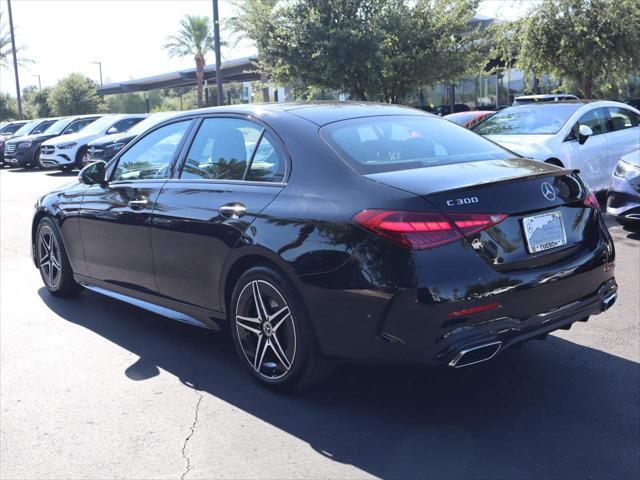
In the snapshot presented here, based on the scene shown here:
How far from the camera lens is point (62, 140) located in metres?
20.8

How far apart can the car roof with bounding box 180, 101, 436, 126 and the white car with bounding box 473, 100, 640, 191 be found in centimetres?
494

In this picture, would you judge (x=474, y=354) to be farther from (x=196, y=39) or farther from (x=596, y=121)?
(x=196, y=39)

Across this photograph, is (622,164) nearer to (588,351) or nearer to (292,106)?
(588,351)

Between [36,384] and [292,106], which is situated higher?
[292,106]

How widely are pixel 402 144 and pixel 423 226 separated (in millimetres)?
977

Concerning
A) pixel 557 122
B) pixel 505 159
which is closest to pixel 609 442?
pixel 505 159

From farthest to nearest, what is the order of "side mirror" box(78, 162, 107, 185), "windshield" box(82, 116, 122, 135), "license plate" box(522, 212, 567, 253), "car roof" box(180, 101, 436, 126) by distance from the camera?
"windshield" box(82, 116, 122, 135) < "side mirror" box(78, 162, 107, 185) < "car roof" box(180, 101, 436, 126) < "license plate" box(522, 212, 567, 253)

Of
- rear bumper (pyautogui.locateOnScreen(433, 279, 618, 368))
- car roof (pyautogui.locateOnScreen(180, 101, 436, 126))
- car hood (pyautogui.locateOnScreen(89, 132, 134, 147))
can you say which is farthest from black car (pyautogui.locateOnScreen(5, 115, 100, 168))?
rear bumper (pyautogui.locateOnScreen(433, 279, 618, 368))

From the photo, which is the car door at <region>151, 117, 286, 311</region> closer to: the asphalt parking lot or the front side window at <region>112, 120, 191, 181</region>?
the front side window at <region>112, 120, 191, 181</region>

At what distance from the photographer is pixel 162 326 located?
18.4 ft

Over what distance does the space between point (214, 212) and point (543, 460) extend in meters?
2.29

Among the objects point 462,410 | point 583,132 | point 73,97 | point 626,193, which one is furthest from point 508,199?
point 73,97

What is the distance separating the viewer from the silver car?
7.96 m

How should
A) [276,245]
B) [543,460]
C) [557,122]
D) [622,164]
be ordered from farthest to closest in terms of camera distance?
1. [557,122]
2. [622,164]
3. [276,245]
4. [543,460]
